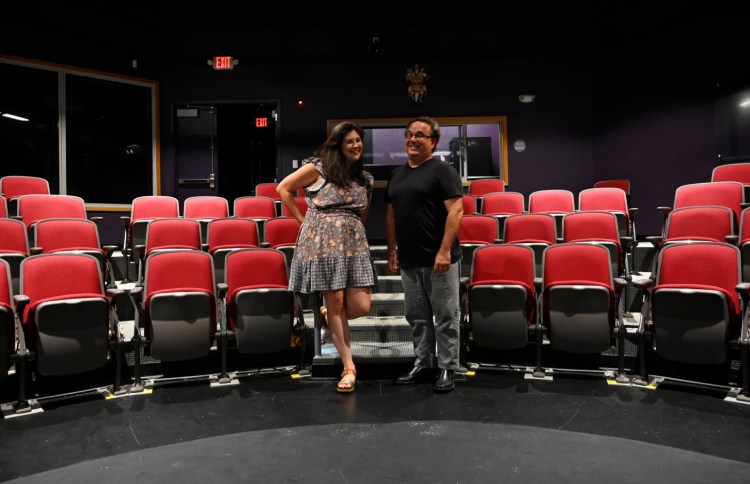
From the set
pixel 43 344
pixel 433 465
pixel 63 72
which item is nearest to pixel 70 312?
pixel 43 344

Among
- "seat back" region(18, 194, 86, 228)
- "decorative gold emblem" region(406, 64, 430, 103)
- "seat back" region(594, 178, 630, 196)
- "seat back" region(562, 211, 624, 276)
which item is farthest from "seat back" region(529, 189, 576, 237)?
"seat back" region(18, 194, 86, 228)

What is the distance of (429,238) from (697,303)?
1.23 m

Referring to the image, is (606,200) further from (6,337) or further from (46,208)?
(46,208)

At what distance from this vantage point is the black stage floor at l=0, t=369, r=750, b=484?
1378mm

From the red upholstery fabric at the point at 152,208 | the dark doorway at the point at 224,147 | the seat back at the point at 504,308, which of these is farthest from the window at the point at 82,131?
the seat back at the point at 504,308

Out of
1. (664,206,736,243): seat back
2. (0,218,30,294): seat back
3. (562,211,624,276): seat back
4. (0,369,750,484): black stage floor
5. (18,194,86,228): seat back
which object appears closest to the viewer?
(0,369,750,484): black stage floor

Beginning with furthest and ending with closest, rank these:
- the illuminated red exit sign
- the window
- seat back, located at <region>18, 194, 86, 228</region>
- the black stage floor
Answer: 1. the illuminated red exit sign
2. the window
3. seat back, located at <region>18, 194, 86, 228</region>
4. the black stage floor

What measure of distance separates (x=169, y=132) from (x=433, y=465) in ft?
18.6

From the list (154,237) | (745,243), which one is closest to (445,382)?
(745,243)

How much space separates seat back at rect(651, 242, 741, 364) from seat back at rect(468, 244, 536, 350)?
1.93 ft

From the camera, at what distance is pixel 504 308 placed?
2.61 metres

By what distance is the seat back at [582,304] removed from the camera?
2.49 m

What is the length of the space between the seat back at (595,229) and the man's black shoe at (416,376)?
1416 millimetres

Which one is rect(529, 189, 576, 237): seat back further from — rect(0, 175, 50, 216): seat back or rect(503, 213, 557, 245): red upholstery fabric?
rect(0, 175, 50, 216): seat back
